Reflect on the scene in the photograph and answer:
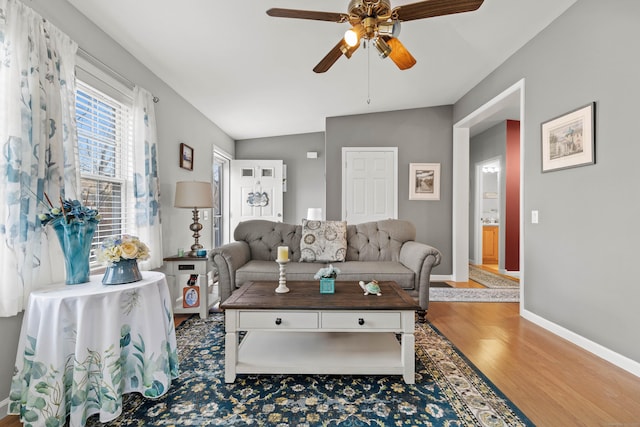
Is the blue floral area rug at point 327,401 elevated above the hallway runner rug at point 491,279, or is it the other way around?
the blue floral area rug at point 327,401

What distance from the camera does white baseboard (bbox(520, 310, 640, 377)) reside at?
1959 mm

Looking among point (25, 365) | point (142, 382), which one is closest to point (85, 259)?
point (25, 365)

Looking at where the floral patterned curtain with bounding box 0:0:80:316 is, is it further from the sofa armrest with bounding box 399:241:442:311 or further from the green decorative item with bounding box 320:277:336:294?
the sofa armrest with bounding box 399:241:442:311

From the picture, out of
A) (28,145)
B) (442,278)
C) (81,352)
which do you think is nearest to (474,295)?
(442,278)

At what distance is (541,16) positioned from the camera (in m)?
2.61

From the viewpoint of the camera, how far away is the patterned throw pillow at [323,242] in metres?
3.18

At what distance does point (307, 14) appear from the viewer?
185 cm

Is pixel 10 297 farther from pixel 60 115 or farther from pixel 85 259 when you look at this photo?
pixel 60 115

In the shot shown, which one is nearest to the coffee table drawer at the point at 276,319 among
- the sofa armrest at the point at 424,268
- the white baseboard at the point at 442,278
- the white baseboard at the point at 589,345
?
the sofa armrest at the point at 424,268

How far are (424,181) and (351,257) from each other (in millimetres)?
2137

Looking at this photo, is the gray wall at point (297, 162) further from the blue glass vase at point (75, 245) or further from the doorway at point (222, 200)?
the blue glass vase at point (75, 245)

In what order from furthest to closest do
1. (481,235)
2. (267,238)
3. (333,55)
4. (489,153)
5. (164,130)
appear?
(481,235)
(489,153)
(267,238)
(164,130)
(333,55)

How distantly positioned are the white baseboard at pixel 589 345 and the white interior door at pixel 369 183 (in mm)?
2365

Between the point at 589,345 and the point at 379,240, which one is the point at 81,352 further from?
the point at 589,345
